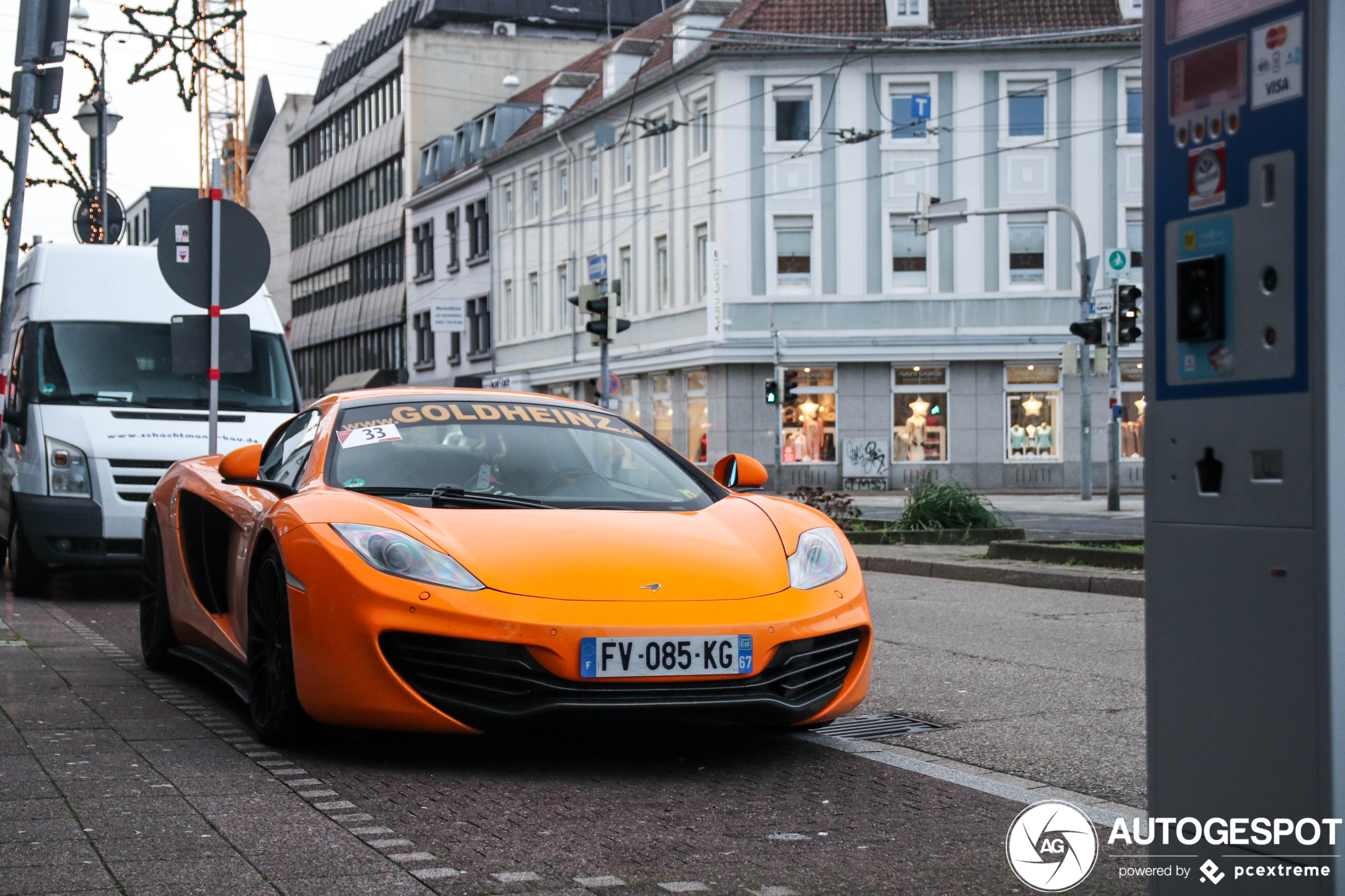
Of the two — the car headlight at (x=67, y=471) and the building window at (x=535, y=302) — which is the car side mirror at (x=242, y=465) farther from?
the building window at (x=535, y=302)

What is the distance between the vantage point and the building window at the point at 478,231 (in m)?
55.7

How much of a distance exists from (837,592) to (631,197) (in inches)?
1604

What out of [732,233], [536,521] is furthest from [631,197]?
[536,521]

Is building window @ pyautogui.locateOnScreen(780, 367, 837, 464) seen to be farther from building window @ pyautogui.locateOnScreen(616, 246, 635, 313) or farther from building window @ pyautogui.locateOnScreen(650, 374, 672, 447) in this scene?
building window @ pyautogui.locateOnScreen(616, 246, 635, 313)

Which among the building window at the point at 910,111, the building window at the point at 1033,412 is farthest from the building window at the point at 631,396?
the building window at the point at 1033,412

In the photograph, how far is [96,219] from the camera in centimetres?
2459

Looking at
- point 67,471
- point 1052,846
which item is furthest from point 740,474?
point 67,471

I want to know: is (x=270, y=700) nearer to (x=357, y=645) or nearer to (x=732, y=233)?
(x=357, y=645)

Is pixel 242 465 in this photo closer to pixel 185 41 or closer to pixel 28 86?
pixel 28 86

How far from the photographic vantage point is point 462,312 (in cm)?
5722

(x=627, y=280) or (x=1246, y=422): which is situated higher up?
(x=627, y=280)

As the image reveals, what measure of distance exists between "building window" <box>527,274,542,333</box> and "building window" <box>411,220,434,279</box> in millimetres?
9530

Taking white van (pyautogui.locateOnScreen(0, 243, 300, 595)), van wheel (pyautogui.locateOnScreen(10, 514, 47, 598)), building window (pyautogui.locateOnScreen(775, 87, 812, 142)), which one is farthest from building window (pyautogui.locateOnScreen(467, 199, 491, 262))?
van wheel (pyautogui.locateOnScreen(10, 514, 47, 598))

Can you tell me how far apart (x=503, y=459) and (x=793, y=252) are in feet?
114
